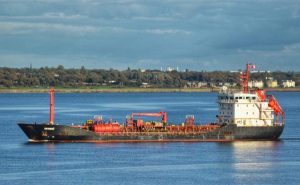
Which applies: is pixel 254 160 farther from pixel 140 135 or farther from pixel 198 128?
pixel 140 135

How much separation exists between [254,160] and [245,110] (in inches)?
555

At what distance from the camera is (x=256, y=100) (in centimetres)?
8700

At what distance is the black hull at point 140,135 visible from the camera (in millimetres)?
82375

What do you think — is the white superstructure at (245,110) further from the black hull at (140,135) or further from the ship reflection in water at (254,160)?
the ship reflection in water at (254,160)

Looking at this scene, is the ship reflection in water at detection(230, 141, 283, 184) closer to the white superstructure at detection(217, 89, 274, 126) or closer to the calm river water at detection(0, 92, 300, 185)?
the calm river water at detection(0, 92, 300, 185)

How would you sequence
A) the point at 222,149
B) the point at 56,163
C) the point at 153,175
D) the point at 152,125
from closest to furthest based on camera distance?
the point at 153,175
the point at 56,163
the point at 222,149
the point at 152,125

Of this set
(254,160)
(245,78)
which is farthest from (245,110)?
(254,160)

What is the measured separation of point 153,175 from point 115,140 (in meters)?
19.9

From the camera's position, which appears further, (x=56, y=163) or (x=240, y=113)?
(x=240, y=113)

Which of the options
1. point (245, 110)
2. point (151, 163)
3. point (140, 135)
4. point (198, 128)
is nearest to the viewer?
point (151, 163)

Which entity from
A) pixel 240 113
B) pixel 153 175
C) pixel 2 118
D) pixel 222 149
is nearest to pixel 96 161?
pixel 153 175

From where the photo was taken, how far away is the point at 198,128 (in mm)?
86250

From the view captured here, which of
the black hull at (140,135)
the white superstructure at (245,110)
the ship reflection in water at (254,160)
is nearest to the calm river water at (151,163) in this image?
the ship reflection in water at (254,160)

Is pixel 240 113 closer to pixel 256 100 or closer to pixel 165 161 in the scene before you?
pixel 256 100
